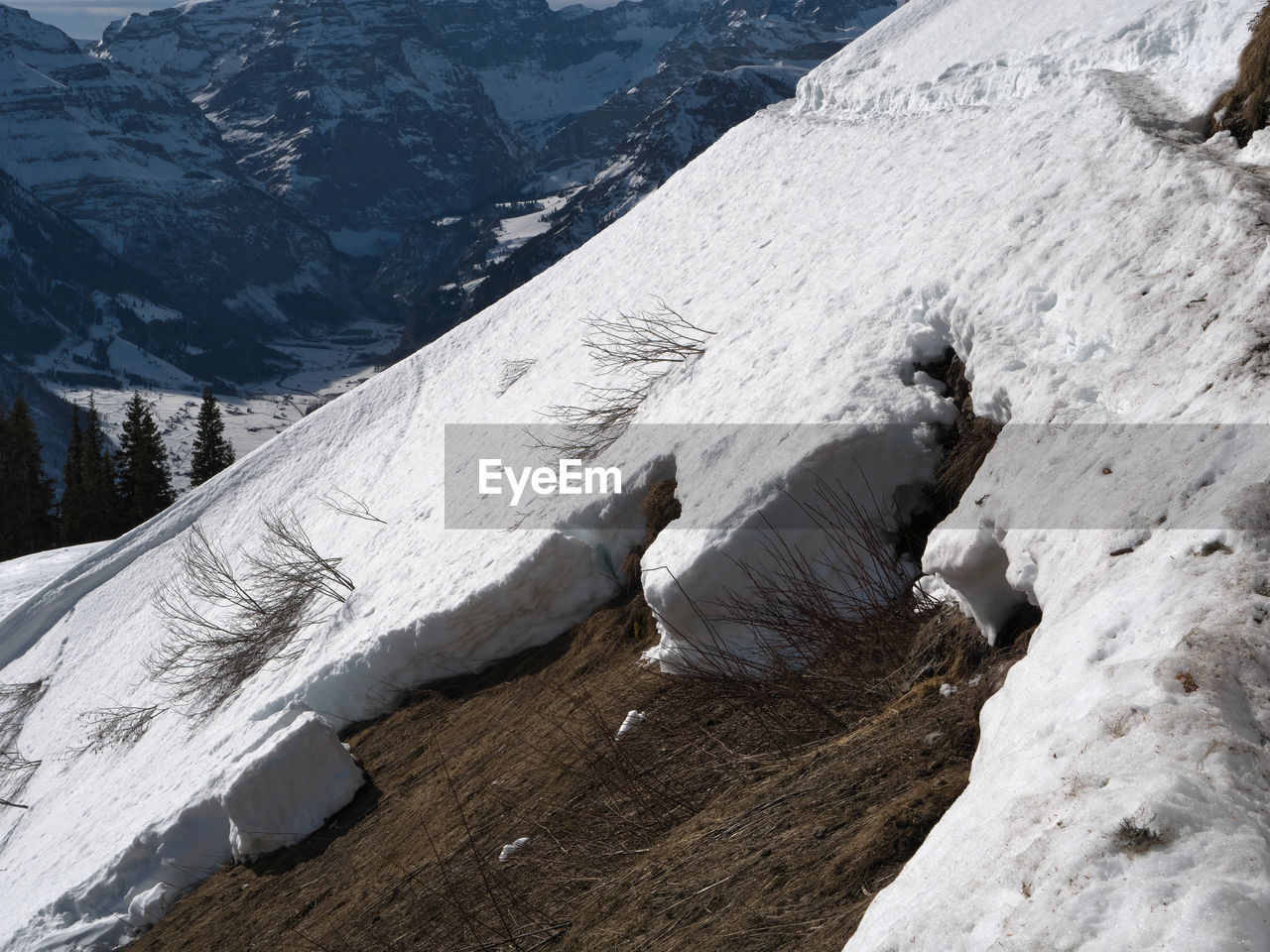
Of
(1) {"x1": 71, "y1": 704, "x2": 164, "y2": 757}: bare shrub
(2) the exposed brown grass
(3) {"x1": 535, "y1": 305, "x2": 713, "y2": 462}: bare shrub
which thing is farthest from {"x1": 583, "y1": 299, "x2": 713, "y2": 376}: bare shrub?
(1) {"x1": 71, "y1": 704, "x2": 164, "y2": 757}: bare shrub

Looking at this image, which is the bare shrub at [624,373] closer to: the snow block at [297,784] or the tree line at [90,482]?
the snow block at [297,784]

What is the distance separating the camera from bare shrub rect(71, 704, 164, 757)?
1239cm

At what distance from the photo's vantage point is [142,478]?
43.3m

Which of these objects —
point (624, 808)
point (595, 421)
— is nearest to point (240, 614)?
point (595, 421)

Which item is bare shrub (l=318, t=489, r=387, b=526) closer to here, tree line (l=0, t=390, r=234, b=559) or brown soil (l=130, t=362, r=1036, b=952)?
brown soil (l=130, t=362, r=1036, b=952)

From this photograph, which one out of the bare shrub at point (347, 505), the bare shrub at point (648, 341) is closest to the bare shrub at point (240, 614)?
the bare shrub at point (347, 505)

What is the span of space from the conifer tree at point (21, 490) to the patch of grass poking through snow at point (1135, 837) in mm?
52359

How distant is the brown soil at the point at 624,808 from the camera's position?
155 inches

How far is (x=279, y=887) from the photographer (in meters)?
7.34

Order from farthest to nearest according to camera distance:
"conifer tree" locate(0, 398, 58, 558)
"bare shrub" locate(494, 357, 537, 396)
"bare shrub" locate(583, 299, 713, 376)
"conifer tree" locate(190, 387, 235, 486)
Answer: "conifer tree" locate(190, 387, 235, 486)
"conifer tree" locate(0, 398, 58, 558)
"bare shrub" locate(494, 357, 537, 396)
"bare shrub" locate(583, 299, 713, 376)

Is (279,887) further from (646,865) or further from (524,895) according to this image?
(646,865)

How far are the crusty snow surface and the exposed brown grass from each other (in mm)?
351

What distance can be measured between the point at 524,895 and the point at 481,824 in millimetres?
1184

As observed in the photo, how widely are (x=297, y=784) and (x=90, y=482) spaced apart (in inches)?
1648
